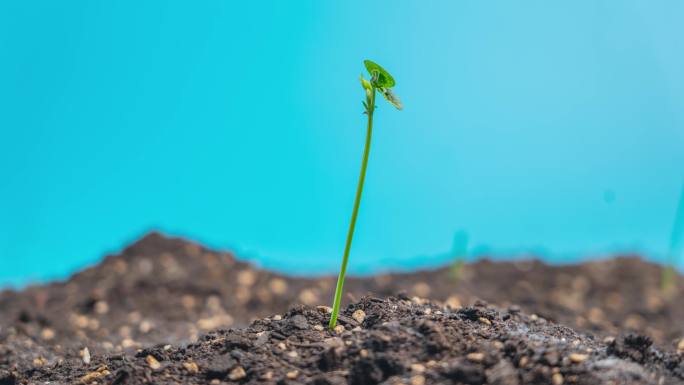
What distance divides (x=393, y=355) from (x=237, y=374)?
393 millimetres

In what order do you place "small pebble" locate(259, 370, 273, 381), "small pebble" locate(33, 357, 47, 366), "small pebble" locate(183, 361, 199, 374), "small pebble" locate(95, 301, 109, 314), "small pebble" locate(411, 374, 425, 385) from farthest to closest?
"small pebble" locate(95, 301, 109, 314) < "small pebble" locate(33, 357, 47, 366) < "small pebble" locate(183, 361, 199, 374) < "small pebble" locate(259, 370, 273, 381) < "small pebble" locate(411, 374, 425, 385)

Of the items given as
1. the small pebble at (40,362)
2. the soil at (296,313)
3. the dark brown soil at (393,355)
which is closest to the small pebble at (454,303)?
the soil at (296,313)

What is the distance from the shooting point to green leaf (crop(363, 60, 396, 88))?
200 centimetres

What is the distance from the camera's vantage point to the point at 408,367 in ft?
6.30

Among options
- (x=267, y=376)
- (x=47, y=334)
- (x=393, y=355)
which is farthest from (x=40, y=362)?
(x=393, y=355)

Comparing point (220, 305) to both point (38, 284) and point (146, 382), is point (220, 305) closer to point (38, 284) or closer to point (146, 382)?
point (38, 284)

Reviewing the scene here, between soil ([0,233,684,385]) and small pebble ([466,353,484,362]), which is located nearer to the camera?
small pebble ([466,353,484,362])

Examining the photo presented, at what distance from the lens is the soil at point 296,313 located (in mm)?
2027

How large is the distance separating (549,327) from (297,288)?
2849 millimetres

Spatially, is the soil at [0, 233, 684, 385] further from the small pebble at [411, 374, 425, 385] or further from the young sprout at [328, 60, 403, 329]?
the young sprout at [328, 60, 403, 329]

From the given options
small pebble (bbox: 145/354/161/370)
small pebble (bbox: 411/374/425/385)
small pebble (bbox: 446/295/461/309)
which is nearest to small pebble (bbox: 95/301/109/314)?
small pebble (bbox: 446/295/461/309)

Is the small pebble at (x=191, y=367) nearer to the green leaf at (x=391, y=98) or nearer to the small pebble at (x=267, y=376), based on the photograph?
the small pebble at (x=267, y=376)

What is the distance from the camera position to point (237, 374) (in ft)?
6.61

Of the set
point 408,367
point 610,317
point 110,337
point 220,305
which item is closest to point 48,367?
point 110,337
